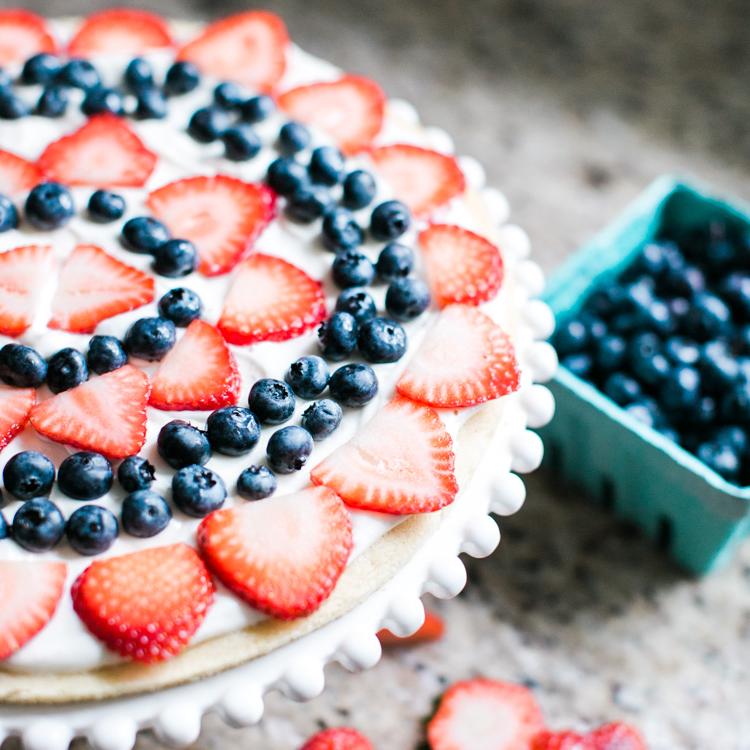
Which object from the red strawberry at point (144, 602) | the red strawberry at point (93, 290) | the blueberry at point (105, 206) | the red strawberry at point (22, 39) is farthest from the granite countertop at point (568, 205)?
the red strawberry at point (22, 39)

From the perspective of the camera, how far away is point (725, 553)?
1.86 meters

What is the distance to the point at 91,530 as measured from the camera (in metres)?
1.18

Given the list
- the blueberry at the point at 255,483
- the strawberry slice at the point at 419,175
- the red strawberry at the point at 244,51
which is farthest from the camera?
the red strawberry at the point at 244,51

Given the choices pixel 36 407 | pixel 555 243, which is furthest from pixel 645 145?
pixel 36 407

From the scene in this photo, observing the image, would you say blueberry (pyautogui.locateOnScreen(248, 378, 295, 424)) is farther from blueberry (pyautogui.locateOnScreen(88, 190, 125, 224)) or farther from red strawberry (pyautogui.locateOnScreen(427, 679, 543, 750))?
red strawberry (pyautogui.locateOnScreen(427, 679, 543, 750))

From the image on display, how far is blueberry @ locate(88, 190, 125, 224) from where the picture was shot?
4.88 feet

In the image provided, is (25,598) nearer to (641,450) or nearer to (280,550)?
(280,550)

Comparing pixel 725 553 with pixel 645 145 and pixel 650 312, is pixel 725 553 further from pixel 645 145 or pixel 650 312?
pixel 645 145

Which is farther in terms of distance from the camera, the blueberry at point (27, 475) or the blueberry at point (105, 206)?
the blueberry at point (105, 206)

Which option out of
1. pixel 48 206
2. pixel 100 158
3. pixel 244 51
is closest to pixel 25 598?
pixel 48 206

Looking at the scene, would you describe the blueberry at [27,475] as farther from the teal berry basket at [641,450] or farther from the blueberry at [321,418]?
the teal berry basket at [641,450]

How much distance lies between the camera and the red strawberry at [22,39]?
1.73 m

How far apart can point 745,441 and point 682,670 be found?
0.41 m

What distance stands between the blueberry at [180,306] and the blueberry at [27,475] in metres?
0.26
